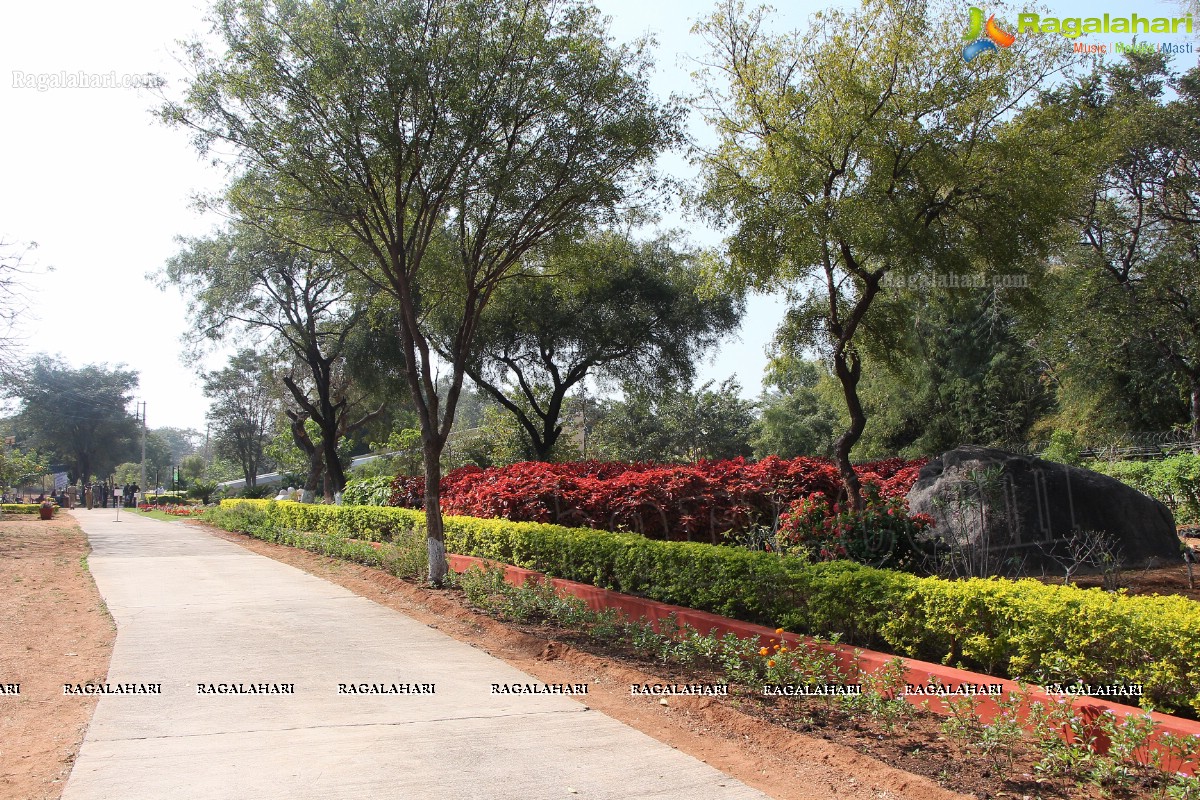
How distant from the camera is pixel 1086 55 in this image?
10.2 metres

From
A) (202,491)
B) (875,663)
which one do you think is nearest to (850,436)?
(875,663)

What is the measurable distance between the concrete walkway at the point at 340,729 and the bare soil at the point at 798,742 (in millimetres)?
239

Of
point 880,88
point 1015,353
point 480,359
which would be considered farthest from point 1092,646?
point 1015,353

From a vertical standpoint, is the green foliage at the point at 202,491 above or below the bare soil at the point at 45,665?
above

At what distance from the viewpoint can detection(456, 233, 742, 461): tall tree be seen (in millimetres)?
21031

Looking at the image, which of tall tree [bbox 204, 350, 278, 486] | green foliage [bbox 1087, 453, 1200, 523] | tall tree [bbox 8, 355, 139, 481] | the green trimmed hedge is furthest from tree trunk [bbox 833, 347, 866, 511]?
tall tree [bbox 8, 355, 139, 481]

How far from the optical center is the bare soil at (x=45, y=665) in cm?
415

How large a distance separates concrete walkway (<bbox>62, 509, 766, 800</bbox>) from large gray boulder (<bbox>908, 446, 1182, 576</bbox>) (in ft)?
16.6

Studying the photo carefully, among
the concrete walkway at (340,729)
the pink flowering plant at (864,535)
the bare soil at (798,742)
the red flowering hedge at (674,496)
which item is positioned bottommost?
the bare soil at (798,742)

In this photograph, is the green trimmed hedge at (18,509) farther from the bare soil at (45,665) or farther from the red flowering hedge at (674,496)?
the red flowering hedge at (674,496)

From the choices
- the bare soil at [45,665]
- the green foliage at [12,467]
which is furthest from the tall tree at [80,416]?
the bare soil at [45,665]

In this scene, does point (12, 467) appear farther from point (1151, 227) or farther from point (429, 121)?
point (1151, 227)

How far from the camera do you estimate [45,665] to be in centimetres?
623

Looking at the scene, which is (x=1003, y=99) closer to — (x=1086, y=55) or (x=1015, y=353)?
(x=1086, y=55)
